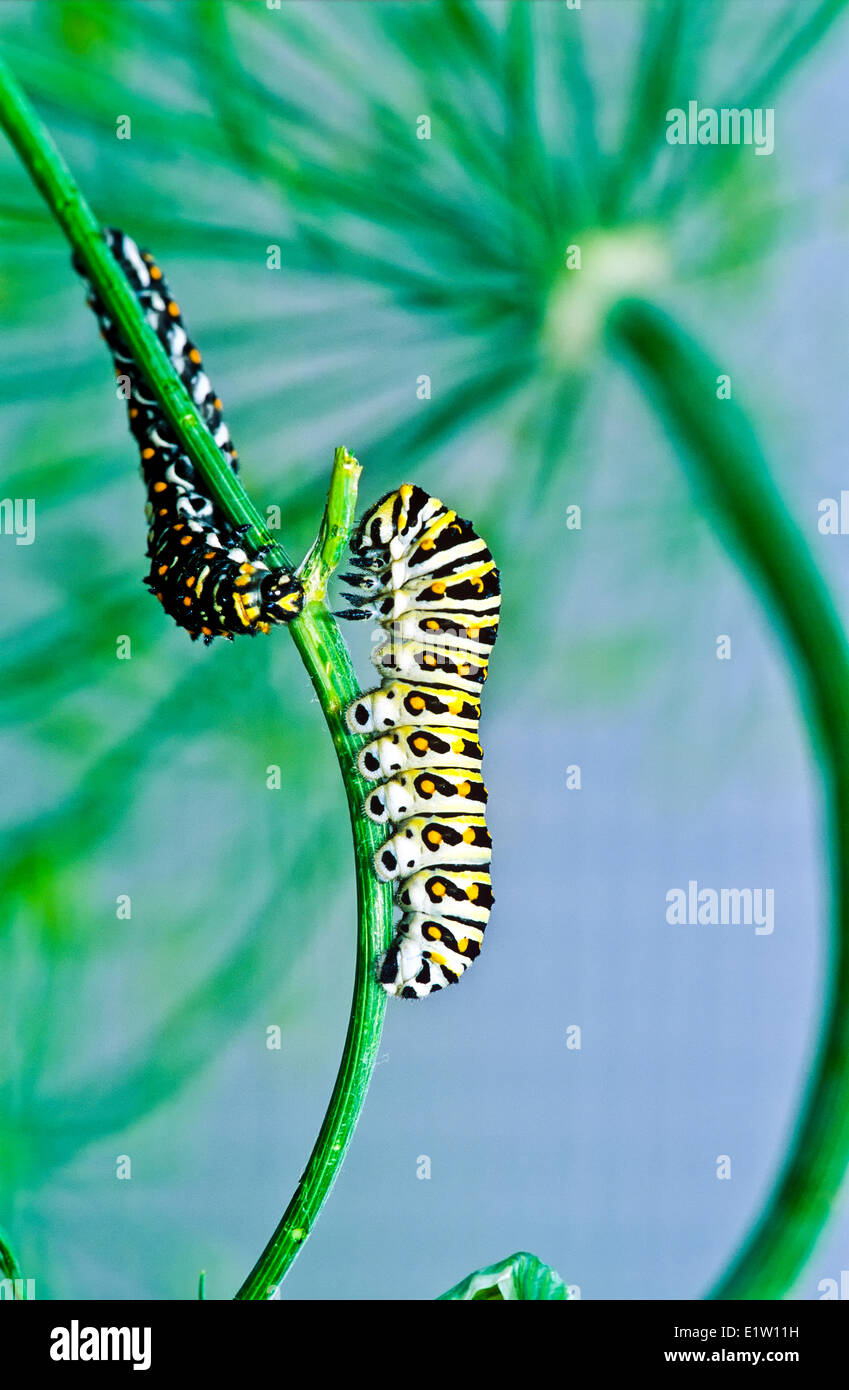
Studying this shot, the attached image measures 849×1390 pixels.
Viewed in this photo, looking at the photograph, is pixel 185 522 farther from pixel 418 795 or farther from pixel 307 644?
pixel 418 795

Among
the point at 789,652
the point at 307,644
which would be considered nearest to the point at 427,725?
the point at 307,644

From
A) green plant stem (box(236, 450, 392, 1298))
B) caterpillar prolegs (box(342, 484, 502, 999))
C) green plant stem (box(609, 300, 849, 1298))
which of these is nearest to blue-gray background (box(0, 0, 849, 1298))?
green plant stem (box(609, 300, 849, 1298))

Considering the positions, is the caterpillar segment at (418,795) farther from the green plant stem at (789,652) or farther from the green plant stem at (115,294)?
the green plant stem at (789,652)

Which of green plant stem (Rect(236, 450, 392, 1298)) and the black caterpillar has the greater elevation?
the black caterpillar

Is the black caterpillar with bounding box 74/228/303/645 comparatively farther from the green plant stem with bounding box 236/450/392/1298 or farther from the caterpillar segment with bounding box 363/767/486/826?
the caterpillar segment with bounding box 363/767/486/826

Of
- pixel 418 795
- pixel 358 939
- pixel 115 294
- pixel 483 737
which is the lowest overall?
pixel 358 939
